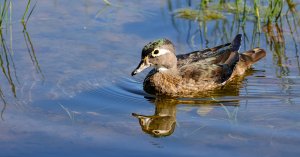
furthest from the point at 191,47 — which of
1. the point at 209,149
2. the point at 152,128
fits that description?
the point at 209,149

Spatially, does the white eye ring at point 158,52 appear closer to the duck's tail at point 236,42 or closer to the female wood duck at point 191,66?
the female wood duck at point 191,66

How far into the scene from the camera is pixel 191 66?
11453 mm

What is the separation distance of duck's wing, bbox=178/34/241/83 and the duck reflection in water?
0.23 meters

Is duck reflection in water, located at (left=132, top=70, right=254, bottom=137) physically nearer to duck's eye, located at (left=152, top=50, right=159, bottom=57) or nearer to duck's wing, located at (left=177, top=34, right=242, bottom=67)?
duck's wing, located at (left=177, top=34, right=242, bottom=67)

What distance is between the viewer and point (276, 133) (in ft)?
29.9

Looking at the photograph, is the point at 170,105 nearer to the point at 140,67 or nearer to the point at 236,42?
the point at 140,67

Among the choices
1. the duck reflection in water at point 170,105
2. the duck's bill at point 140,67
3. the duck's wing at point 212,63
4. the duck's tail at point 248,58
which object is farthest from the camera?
the duck's tail at point 248,58

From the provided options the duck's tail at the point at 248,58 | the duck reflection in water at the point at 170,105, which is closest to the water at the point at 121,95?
the duck reflection in water at the point at 170,105

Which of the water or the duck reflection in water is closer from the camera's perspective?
the water

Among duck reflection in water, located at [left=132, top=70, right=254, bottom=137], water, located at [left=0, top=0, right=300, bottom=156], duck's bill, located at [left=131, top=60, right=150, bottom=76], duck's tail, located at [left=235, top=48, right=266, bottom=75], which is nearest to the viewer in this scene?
water, located at [left=0, top=0, right=300, bottom=156]

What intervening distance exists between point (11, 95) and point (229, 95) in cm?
306

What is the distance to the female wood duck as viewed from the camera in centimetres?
1100

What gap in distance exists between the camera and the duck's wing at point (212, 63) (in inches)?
450

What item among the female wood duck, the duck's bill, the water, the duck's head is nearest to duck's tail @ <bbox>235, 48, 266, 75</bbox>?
the female wood duck
